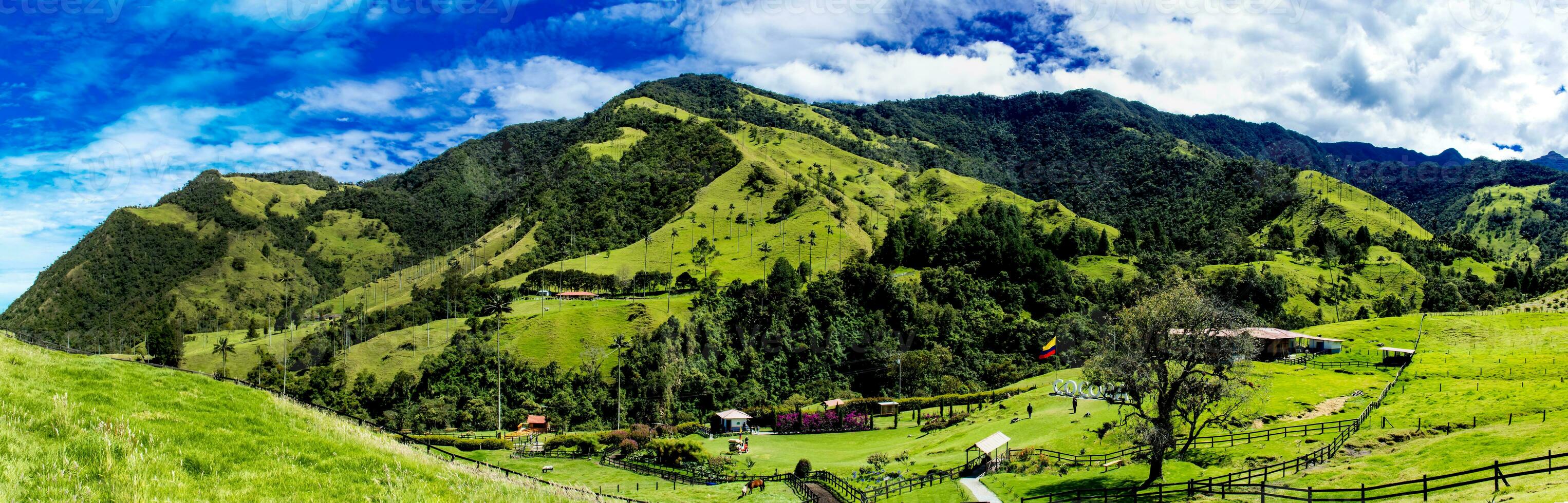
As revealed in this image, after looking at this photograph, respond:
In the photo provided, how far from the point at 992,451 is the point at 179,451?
3976 centimetres

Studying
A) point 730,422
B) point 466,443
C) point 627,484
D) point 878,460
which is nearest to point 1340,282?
point 730,422

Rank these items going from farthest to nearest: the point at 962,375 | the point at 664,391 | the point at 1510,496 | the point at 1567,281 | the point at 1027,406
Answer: the point at 1567,281
the point at 962,375
the point at 664,391
the point at 1027,406
the point at 1510,496

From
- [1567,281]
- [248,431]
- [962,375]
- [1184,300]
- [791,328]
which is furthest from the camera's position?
[1567,281]

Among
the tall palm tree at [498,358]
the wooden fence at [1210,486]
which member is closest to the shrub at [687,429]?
the tall palm tree at [498,358]

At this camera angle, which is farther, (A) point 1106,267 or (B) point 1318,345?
(A) point 1106,267

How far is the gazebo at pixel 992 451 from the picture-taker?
46.4 metres

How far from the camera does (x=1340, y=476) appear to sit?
31281mm

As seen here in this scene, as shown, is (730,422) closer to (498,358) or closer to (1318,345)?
(498,358)

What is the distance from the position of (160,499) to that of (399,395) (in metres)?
105

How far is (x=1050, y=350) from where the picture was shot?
403ft

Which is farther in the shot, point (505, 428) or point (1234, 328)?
point (505, 428)

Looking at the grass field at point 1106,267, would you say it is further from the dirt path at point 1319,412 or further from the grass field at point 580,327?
the dirt path at point 1319,412

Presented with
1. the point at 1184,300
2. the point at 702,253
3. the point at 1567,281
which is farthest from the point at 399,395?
the point at 1567,281

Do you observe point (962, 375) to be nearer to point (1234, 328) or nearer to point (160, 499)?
point (1234, 328)
